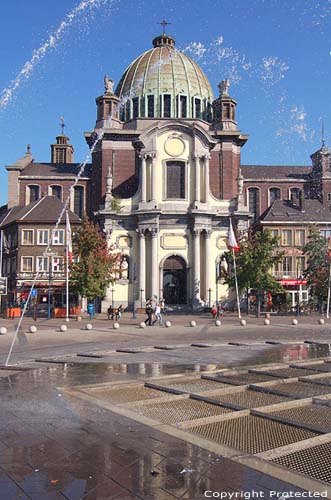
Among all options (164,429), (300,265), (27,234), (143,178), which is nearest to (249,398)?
(164,429)

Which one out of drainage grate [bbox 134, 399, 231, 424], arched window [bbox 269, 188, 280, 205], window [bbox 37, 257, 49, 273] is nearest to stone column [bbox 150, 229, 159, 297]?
window [bbox 37, 257, 49, 273]

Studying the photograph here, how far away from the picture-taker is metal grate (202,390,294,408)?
32.6 feet

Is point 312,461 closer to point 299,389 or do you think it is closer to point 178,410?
point 178,410

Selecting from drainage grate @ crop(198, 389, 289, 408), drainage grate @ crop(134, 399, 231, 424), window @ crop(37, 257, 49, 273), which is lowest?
drainage grate @ crop(198, 389, 289, 408)

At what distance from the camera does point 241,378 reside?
12969 millimetres

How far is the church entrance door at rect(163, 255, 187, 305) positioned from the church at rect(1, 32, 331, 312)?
0.52 feet

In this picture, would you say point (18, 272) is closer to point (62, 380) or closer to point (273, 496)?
point (62, 380)

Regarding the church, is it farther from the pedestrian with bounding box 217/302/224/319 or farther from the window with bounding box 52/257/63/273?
the pedestrian with bounding box 217/302/224/319

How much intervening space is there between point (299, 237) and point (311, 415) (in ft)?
195

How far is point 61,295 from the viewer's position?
60.8 meters

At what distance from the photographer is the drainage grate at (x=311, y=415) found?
27.6 feet

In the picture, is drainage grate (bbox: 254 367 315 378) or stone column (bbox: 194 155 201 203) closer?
drainage grate (bbox: 254 367 315 378)

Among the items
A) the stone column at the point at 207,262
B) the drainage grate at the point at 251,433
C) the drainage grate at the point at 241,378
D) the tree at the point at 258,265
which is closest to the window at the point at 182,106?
the stone column at the point at 207,262

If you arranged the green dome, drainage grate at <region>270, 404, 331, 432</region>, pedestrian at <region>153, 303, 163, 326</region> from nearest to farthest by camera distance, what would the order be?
drainage grate at <region>270, 404, 331, 432</region>, pedestrian at <region>153, 303, 163, 326</region>, the green dome
